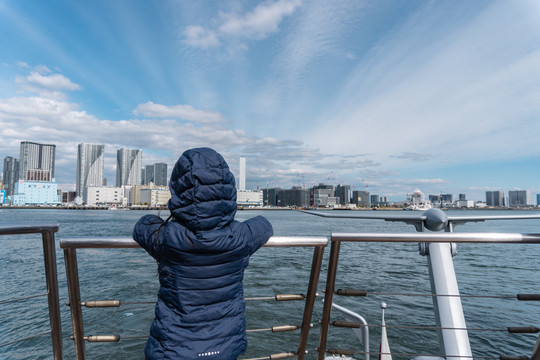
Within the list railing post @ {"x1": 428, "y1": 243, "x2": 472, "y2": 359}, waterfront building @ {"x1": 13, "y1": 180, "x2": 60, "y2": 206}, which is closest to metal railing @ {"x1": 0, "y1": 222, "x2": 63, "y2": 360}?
railing post @ {"x1": 428, "y1": 243, "x2": 472, "y2": 359}

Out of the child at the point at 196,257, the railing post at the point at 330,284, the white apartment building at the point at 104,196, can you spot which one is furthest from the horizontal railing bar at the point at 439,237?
the white apartment building at the point at 104,196

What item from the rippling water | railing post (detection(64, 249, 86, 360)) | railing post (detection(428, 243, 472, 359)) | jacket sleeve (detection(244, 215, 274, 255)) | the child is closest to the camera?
the child

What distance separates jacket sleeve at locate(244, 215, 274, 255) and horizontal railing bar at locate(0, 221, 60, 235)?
108 centimetres

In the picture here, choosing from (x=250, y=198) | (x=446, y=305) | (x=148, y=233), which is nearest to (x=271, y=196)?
(x=250, y=198)

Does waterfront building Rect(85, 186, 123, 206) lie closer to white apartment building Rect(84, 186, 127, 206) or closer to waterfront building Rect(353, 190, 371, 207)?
white apartment building Rect(84, 186, 127, 206)

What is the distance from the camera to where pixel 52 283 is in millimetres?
1797

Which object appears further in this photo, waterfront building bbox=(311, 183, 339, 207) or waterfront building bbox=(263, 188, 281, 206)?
waterfront building bbox=(263, 188, 281, 206)

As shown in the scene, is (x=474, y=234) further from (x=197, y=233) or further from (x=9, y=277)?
(x=9, y=277)

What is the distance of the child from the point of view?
1507 millimetres

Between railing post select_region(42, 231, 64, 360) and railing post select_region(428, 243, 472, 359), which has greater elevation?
railing post select_region(42, 231, 64, 360)

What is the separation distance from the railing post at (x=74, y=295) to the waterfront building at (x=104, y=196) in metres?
186

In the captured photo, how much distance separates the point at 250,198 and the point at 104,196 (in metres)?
78.2

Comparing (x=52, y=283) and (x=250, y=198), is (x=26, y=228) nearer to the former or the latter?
(x=52, y=283)

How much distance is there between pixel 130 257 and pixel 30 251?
8.48 metres
